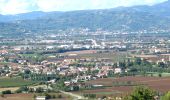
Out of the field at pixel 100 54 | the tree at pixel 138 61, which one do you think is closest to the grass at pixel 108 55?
the field at pixel 100 54

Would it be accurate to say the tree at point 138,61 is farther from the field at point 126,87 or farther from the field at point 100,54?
the field at point 126,87

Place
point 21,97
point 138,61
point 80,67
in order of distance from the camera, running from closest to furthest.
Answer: point 21,97, point 80,67, point 138,61

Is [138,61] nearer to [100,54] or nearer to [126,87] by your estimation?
[100,54]

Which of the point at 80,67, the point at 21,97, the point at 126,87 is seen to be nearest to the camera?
the point at 21,97

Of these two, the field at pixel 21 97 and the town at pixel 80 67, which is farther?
the town at pixel 80 67

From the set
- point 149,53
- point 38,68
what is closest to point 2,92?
point 38,68

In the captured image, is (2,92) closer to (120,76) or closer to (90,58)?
(120,76)

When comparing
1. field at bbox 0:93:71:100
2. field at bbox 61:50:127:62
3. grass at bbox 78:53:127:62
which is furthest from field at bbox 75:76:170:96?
grass at bbox 78:53:127:62

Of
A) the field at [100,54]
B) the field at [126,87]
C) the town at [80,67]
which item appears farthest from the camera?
the field at [100,54]

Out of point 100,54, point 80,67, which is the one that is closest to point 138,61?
point 80,67
